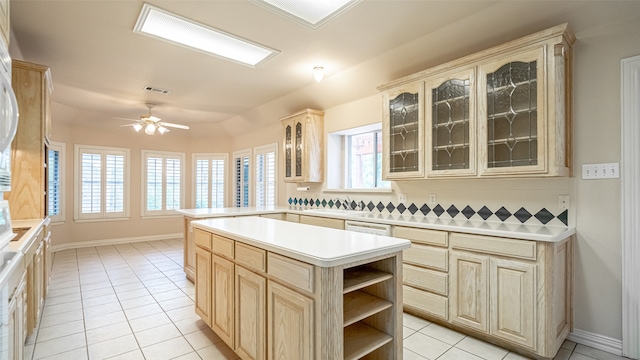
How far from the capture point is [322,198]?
4.88 metres

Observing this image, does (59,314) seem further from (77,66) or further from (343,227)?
(343,227)

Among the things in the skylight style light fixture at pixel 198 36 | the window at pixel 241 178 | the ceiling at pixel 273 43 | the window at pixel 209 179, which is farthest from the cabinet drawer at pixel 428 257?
the window at pixel 209 179

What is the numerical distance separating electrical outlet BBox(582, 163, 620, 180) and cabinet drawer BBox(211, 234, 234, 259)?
2.77 m

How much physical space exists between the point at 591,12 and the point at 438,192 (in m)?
1.87

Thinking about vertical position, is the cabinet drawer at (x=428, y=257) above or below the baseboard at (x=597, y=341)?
above

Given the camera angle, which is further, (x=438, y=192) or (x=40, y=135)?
(x=438, y=192)

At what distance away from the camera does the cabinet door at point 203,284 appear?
2.46 meters

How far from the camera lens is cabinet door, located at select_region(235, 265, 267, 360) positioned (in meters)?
1.79

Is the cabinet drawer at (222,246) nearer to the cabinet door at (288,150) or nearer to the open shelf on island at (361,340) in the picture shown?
the open shelf on island at (361,340)

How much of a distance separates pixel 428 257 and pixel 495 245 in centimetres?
58

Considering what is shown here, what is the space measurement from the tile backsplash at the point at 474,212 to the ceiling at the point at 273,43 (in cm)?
147

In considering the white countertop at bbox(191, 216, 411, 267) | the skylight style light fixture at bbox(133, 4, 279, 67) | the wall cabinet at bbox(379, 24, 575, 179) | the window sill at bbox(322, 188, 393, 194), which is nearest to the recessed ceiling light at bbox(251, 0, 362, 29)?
the skylight style light fixture at bbox(133, 4, 279, 67)

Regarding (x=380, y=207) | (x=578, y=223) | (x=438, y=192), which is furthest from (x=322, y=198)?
(x=578, y=223)

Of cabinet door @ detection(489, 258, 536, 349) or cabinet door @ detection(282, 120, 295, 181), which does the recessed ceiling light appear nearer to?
cabinet door @ detection(489, 258, 536, 349)
